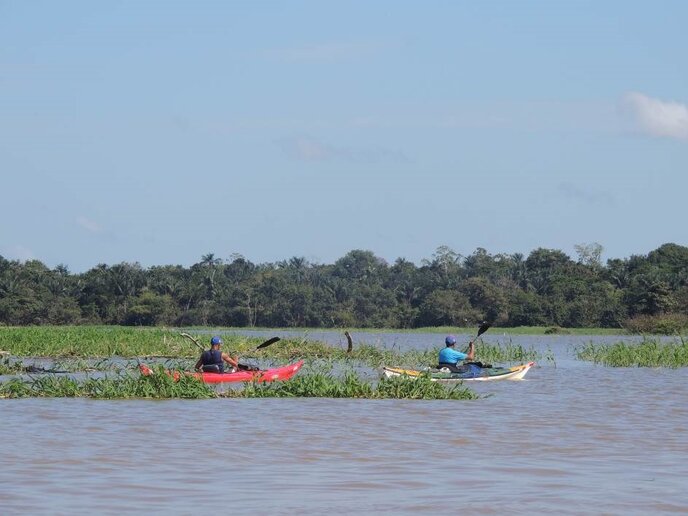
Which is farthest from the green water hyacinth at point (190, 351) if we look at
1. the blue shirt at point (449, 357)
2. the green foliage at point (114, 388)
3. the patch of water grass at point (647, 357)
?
the green foliage at point (114, 388)

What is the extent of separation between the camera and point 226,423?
17203 mm

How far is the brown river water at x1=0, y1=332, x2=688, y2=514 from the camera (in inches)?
430

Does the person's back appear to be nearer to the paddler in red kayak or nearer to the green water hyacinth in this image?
the paddler in red kayak

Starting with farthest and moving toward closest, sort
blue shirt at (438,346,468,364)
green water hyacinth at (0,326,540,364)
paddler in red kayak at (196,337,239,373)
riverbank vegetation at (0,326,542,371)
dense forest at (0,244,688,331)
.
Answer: dense forest at (0,244,688,331) → green water hyacinth at (0,326,540,364) → riverbank vegetation at (0,326,542,371) → blue shirt at (438,346,468,364) → paddler in red kayak at (196,337,239,373)

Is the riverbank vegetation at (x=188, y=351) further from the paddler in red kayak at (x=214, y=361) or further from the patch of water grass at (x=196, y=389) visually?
the patch of water grass at (x=196, y=389)

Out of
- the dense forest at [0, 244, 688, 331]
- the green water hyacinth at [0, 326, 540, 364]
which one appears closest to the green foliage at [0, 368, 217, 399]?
the green water hyacinth at [0, 326, 540, 364]

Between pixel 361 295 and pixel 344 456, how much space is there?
90.2 m

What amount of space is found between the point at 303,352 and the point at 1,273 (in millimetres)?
59957

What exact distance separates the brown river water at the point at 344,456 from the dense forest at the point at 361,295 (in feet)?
177

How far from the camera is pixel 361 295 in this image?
10438 cm

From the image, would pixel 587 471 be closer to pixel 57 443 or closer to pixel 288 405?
pixel 57 443

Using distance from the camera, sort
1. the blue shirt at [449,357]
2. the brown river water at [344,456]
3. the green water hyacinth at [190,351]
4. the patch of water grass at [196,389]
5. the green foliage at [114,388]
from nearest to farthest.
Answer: the brown river water at [344,456], the green foliage at [114,388], the patch of water grass at [196,389], the blue shirt at [449,357], the green water hyacinth at [190,351]

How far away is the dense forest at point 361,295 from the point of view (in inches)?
3184

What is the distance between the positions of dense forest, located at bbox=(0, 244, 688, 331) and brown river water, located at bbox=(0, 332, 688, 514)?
177ft
